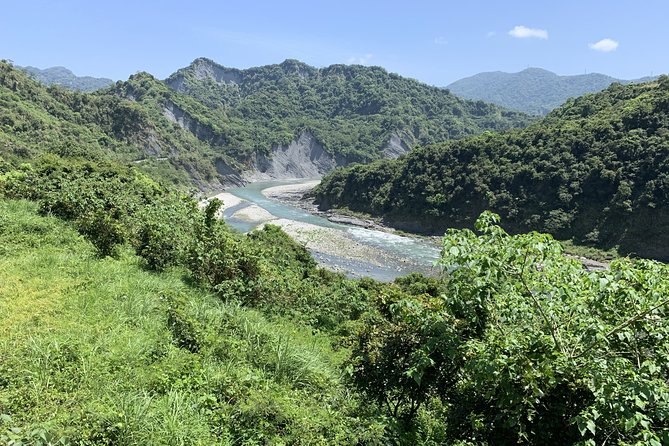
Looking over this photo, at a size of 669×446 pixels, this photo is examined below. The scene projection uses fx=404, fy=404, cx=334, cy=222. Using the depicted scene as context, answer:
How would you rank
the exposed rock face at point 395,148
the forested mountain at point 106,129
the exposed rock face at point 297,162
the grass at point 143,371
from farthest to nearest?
the exposed rock face at point 395,148 < the exposed rock face at point 297,162 < the forested mountain at point 106,129 < the grass at point 143,371

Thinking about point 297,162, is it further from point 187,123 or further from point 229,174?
point 187,123

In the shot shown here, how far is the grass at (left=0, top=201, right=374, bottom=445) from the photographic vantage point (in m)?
5.08

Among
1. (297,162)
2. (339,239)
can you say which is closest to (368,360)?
(339,239)

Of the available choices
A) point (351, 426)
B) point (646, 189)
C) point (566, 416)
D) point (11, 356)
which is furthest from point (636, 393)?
point (646, 189)

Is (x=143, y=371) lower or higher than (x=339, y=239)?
higher

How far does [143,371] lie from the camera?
6.47 meters

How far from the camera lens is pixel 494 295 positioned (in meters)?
4.93

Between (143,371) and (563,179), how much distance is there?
237ft

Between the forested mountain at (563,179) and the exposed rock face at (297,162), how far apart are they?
6812 cm

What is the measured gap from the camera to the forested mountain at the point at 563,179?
189 feet

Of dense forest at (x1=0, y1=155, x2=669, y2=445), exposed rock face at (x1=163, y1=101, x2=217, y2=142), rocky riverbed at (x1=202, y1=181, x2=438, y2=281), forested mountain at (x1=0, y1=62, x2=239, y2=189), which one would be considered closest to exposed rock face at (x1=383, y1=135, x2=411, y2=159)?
forested mountain at (x1=0, y1=62, x2=239, y2=189)

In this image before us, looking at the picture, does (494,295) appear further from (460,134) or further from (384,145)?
(460,134)

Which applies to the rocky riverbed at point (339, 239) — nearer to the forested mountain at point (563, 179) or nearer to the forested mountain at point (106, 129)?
the forested mountain at point (563, 179)

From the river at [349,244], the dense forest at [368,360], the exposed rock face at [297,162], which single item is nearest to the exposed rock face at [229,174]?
the exposed rock face at [297,162]
